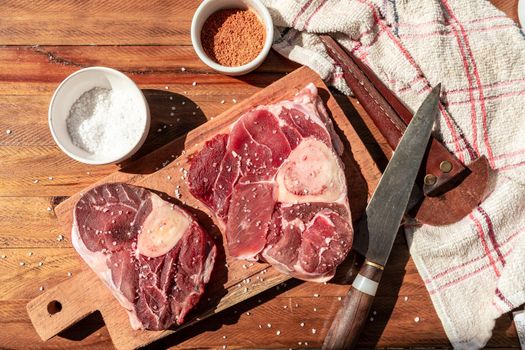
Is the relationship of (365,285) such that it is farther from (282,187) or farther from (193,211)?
(193,211)

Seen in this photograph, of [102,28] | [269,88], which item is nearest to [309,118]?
[269,88]

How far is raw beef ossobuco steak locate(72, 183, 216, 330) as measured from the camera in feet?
7.06

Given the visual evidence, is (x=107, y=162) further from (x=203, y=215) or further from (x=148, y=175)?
(x=203, y=215)

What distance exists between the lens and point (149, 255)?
7.07 ft

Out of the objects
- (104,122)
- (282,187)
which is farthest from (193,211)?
(104,122)

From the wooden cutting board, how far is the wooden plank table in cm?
12

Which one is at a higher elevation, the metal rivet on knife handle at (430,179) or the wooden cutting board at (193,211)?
the metal rivet on knife handle at (430,179)

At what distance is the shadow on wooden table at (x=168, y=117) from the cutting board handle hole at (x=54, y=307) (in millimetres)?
750

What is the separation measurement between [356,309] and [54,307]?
1.37m

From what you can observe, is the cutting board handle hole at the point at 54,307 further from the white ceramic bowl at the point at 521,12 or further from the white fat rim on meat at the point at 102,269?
the white ceramic bowl at the point at 521,12

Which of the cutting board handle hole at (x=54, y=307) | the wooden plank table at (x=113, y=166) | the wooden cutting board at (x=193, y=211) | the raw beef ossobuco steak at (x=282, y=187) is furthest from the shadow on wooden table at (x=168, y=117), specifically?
the cutting board handle hole at (x=54, y=307)

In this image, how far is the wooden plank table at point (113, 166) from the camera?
7.66ft

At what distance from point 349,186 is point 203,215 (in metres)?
0.68

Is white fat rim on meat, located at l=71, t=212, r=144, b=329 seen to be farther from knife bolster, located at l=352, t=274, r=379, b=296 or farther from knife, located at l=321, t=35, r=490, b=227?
knife, located at l=321, t=35, r=490, b=227
